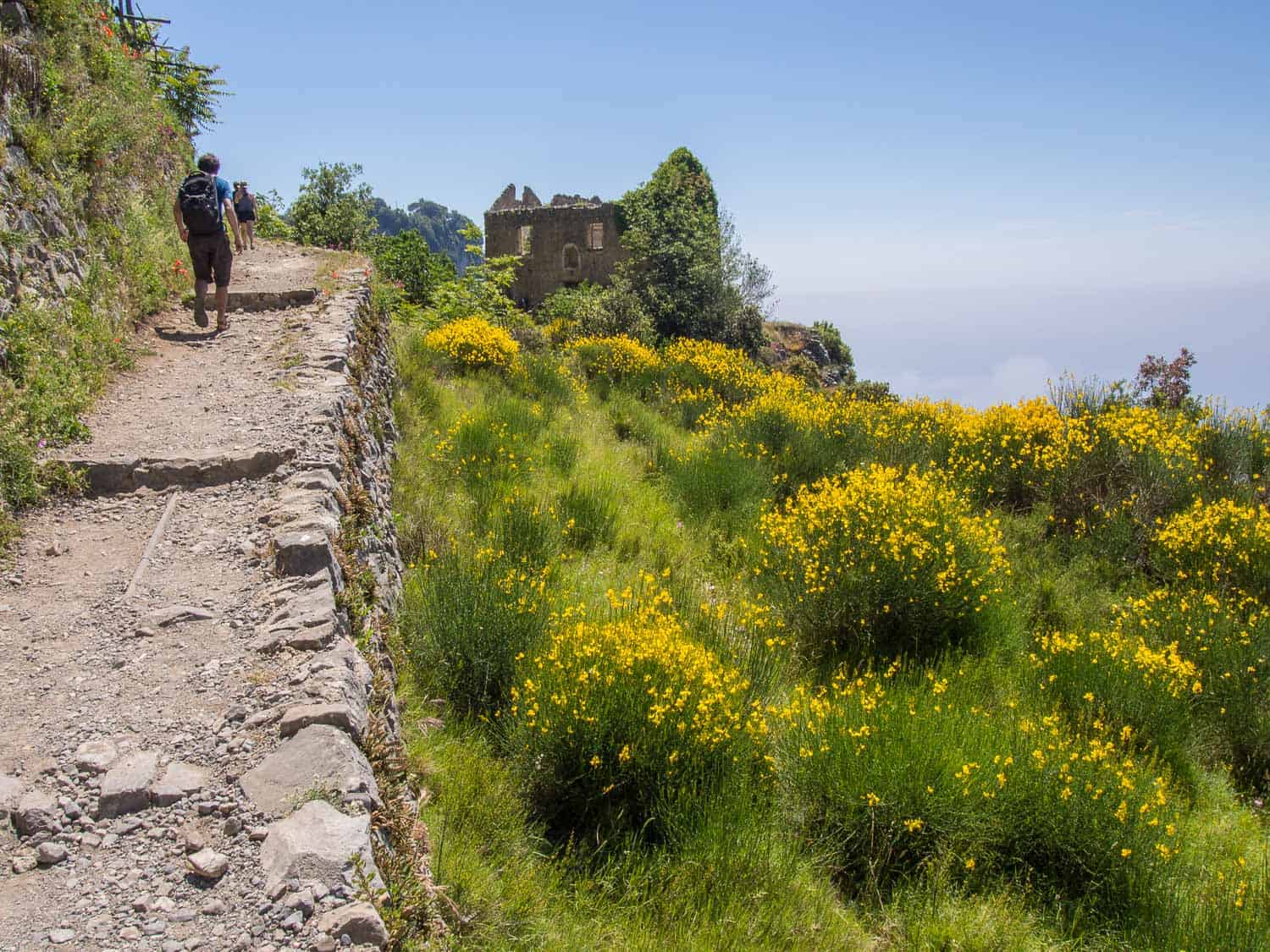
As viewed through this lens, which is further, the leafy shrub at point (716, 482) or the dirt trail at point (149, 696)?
the leafy shrub at point (716, 482)

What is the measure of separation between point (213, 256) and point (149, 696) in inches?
262

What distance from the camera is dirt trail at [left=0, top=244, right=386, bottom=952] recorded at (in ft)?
6.84

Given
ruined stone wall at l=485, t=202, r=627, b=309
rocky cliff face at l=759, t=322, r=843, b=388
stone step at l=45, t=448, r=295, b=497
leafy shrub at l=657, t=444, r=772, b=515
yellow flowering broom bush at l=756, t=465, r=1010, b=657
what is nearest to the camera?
stone step at l=45, t=448, r=295, b=497

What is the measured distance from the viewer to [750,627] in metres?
5.36

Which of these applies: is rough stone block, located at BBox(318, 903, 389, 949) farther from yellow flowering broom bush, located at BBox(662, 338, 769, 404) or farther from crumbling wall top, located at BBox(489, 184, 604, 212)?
crumbling wall top, located at BBox(489, 184, 604, 212)

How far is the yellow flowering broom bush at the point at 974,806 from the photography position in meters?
3.54

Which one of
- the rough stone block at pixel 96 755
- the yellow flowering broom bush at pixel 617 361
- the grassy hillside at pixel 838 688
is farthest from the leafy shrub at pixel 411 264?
the rough stone block at pixel 96 755

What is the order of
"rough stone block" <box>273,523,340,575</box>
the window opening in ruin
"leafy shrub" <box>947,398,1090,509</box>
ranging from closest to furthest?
"rough stone block" <box>273,523,340,575</box> < "leafy shrub" <box>947,398,1090,509</box> < the window opening in ruin

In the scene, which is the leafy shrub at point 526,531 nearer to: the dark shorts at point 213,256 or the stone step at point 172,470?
the stone step at point 172,470

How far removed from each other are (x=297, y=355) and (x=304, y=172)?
1582 cm

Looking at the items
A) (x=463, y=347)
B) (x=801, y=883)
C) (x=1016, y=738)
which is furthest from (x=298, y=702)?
(x=463, y=347)

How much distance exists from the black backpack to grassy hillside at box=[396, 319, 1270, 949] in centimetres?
261

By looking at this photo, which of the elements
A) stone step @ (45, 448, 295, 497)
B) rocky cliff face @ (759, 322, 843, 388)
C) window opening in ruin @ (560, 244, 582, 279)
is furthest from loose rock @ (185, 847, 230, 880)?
window opening in ruin @ (560, 244, 582, 279)

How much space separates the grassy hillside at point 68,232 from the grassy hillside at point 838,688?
8.01ft
